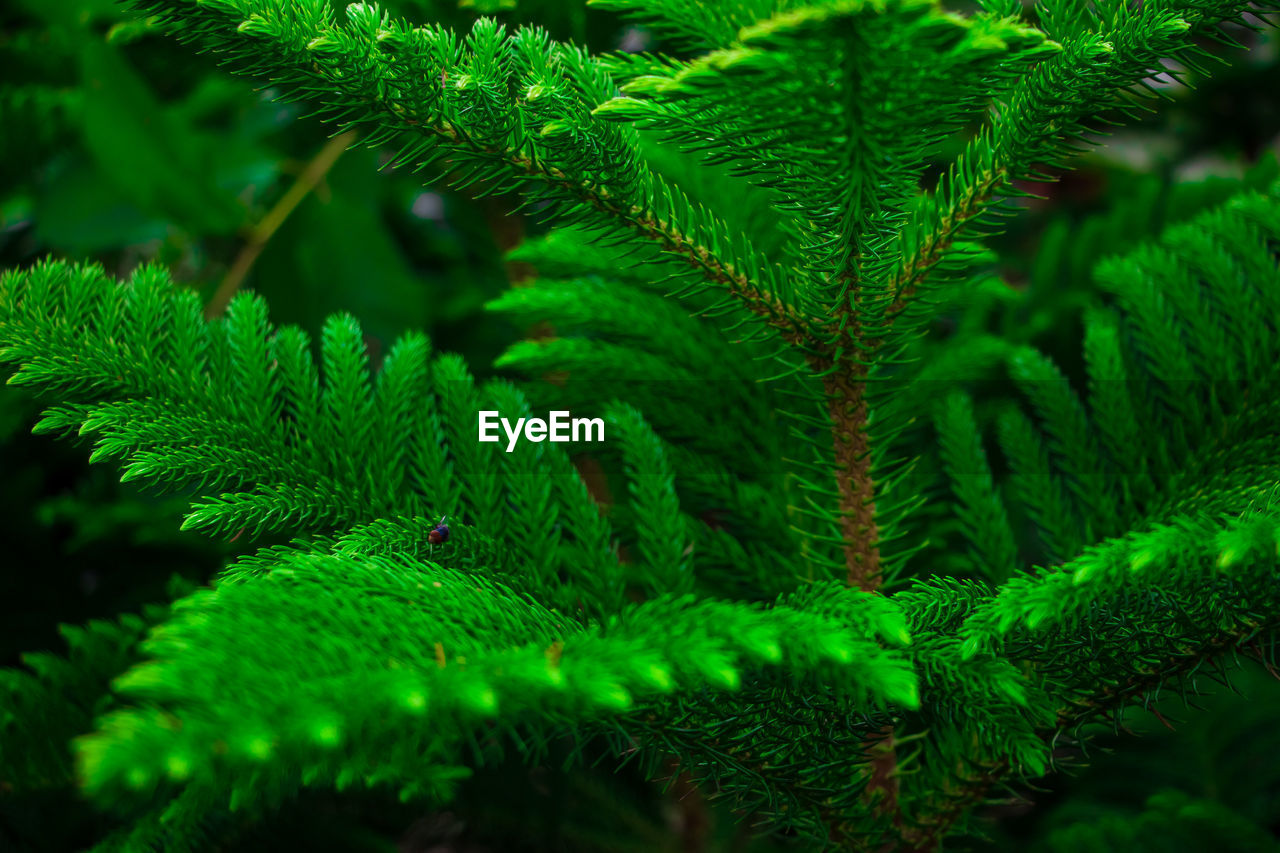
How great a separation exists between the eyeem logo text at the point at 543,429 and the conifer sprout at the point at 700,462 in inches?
0.5

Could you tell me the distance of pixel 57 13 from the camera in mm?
967

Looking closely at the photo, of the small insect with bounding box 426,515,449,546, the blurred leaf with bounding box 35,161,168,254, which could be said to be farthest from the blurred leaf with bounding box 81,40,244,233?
the small insect with bounding box 426,515,449,546

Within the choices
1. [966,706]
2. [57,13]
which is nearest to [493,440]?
[966,706]

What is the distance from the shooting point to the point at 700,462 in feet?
2.00

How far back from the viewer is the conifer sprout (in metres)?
0.32

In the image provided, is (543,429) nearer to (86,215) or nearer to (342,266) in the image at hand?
(342,266)

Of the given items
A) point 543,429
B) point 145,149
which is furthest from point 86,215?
point 543,429

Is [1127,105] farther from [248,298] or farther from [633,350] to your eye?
[248,298]

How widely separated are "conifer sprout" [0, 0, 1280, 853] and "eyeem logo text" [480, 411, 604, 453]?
11 mm

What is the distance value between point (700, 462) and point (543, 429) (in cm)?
11

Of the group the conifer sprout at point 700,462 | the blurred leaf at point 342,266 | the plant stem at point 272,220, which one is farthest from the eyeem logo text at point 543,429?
the plant stem at point 272,220

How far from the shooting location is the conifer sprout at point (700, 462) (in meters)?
0.32

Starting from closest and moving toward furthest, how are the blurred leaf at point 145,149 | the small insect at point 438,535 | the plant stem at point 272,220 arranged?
the small insect at point 438,535
the blurred leaf at point 145,149
the plant stem at point 272,220

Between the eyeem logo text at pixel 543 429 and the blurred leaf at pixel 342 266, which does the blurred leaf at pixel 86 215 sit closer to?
the blurred leaf at pixel 342 266
